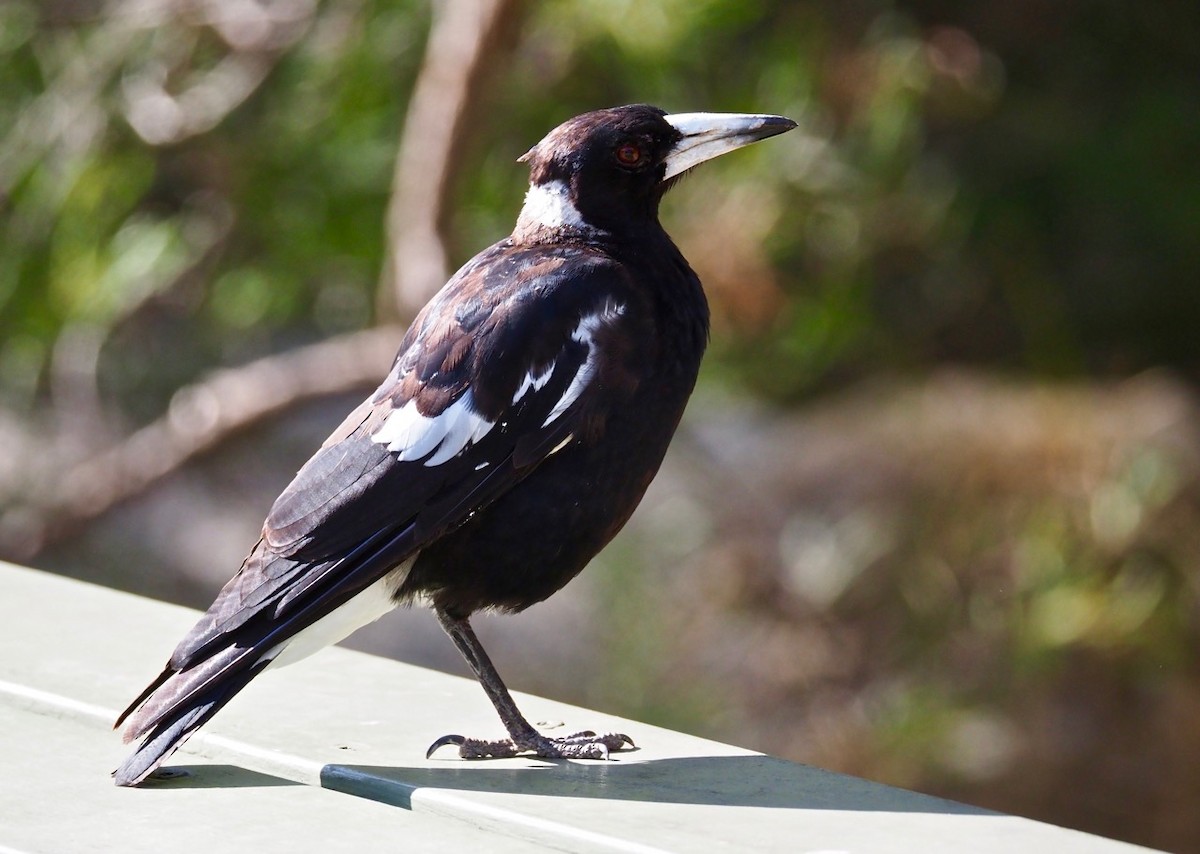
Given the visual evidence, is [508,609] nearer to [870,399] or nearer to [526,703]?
[526,703]

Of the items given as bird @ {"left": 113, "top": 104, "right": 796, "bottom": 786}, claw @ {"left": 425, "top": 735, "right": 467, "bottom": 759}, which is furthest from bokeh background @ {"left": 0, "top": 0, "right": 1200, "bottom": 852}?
claw @ {"left": 425, "top": 735, "right": 467, "bottom": 759}

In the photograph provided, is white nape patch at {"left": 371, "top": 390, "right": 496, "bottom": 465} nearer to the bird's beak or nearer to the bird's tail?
the bird's tail

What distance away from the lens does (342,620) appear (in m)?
1.74

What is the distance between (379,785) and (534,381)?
0.54 m

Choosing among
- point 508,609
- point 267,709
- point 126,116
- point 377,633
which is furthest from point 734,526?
point 267,709

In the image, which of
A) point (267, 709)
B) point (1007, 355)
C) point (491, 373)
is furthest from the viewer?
point (1007, 355)

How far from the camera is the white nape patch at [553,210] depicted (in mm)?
2104

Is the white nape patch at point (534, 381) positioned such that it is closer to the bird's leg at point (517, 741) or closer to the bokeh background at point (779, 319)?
the bird's leg at point (517, 741)

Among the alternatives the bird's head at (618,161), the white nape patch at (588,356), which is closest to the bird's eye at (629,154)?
the bird's head at (618,161)

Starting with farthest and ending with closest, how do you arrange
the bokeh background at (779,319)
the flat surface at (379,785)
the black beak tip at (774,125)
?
the bokeh background at (779,319) → the black beak tip at (774,125) → the flat surface at (379,785)

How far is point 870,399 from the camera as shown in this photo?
474 cm

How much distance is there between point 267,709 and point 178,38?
2.99 metres

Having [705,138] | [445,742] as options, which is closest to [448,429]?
[445,742]

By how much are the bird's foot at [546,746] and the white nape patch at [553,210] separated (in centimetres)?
67
